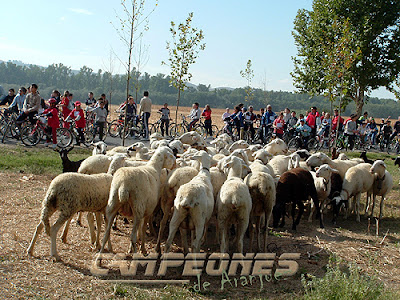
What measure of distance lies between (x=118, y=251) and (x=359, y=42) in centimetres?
2428

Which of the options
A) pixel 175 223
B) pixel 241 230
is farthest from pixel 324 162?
pixel 175 223

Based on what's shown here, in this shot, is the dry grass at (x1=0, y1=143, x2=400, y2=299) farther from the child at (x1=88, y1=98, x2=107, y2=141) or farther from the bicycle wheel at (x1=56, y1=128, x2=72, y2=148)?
the child at (x1=88, y1=98, x2=107, y2=141)

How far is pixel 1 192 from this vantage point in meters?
9.02

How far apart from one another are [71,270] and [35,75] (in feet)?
419

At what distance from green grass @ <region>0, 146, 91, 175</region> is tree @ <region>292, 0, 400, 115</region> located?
17.9 metres

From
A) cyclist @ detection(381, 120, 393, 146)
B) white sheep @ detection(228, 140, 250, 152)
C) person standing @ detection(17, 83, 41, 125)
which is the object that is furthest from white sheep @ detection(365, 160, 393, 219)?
cyclist @ detection(381, 120, 393, 146)

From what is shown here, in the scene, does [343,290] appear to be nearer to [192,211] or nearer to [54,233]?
[192,211]

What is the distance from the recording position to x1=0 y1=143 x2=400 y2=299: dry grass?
498cm

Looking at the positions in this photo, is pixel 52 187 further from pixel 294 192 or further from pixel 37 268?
pixel 294 192

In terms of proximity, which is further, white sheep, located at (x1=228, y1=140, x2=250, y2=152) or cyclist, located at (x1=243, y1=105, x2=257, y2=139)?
cyclist, located at (x1=243, y1=105, x2=257, y2=139)

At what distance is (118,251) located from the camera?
21.3 feet

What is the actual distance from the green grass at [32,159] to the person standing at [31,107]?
4.12 feet

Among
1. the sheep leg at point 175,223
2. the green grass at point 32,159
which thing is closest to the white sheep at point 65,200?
the sheep leg at point 175,223

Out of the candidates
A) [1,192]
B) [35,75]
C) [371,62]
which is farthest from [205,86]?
[1,192]
